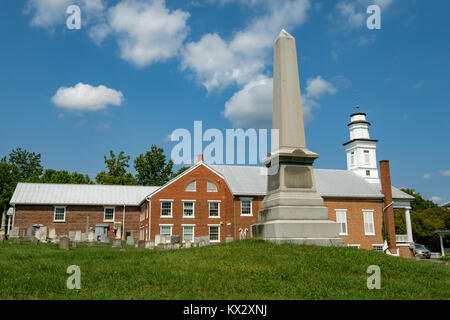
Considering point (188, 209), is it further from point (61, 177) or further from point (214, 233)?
point (61, 177)

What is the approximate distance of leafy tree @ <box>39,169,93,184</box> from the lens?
53800 mm

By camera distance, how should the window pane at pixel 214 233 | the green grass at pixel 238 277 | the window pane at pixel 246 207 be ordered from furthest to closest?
the window pane at pixel 214 233 → the window pane at pixel 246 207 → the green grass at pixel 238 277

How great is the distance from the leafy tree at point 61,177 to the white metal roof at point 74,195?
15747 mm

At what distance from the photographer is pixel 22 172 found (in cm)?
6775

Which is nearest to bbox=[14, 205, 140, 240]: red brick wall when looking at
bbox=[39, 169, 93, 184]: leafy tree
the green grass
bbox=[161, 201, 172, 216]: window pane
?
bbox=[161, 201, 172, 216]: window pane

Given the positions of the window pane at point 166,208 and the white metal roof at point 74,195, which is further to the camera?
the white metal roof at point 74,195

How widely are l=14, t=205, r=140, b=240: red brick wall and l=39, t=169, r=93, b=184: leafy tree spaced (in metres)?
18.7

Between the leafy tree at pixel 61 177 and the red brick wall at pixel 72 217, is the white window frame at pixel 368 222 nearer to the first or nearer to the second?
the red brick wall at pixel 72 217

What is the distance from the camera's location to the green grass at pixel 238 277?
7.10 m

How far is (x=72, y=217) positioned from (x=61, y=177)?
20814 millimetres

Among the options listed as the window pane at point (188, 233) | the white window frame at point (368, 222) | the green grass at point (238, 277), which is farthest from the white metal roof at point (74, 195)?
the green grass at point (238, 277)
